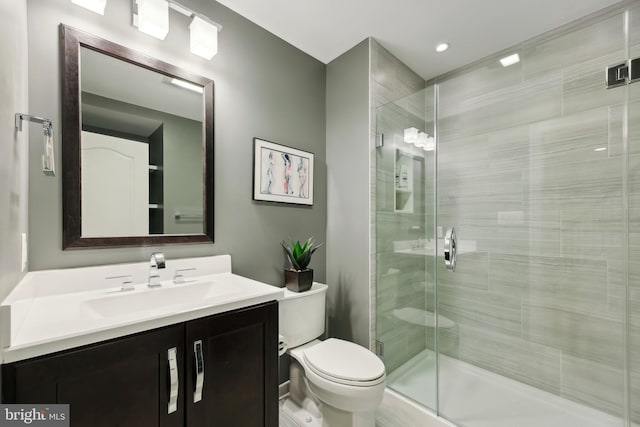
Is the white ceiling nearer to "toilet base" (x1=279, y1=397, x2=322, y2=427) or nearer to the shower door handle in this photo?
the shower door handle

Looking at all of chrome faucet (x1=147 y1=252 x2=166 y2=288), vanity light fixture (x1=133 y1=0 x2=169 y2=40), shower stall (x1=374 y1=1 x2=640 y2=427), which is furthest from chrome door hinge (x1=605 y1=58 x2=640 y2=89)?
chrome faucet (x1=147 y1=252 x2=166 y2=288)

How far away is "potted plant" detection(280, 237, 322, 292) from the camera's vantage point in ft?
5.38

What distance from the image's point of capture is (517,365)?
182cm

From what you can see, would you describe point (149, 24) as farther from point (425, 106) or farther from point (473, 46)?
point (473, 46)

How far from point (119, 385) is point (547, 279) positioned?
87.3 inches

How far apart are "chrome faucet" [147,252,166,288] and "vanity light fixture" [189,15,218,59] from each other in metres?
1.05

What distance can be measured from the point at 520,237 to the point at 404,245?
0.71 m

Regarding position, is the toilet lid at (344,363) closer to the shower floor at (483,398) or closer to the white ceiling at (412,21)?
the shower floor at (483,398)

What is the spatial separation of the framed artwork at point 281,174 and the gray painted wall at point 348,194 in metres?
0.23

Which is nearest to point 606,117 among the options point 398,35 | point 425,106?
point 425,106

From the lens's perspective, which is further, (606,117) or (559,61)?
(559,61)

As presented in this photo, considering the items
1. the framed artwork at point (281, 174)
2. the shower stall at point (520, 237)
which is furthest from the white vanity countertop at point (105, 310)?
the shower stall at point (520, 237)

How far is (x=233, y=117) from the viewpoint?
1602mm

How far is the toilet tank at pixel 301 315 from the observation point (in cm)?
154
